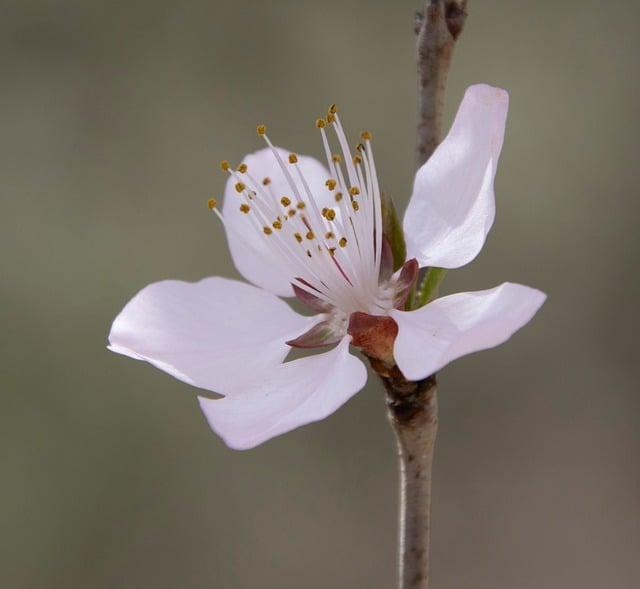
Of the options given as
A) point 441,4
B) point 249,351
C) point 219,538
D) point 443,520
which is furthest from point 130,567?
point 441,4

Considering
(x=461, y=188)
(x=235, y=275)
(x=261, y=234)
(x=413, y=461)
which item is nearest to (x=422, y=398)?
(x=413, y=461)

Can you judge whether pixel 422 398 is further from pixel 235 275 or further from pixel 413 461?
pixel 235 275

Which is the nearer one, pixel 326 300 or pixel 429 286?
pixel 429 286

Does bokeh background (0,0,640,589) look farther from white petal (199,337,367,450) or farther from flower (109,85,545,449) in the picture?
white petal (199,337,367,450)

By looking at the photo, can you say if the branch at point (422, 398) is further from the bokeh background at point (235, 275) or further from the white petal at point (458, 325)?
the bokeh background at point (235, 275)

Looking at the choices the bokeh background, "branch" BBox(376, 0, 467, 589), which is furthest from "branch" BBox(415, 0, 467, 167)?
the bokeh background

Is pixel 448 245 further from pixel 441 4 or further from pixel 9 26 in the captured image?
pixel 9 26
